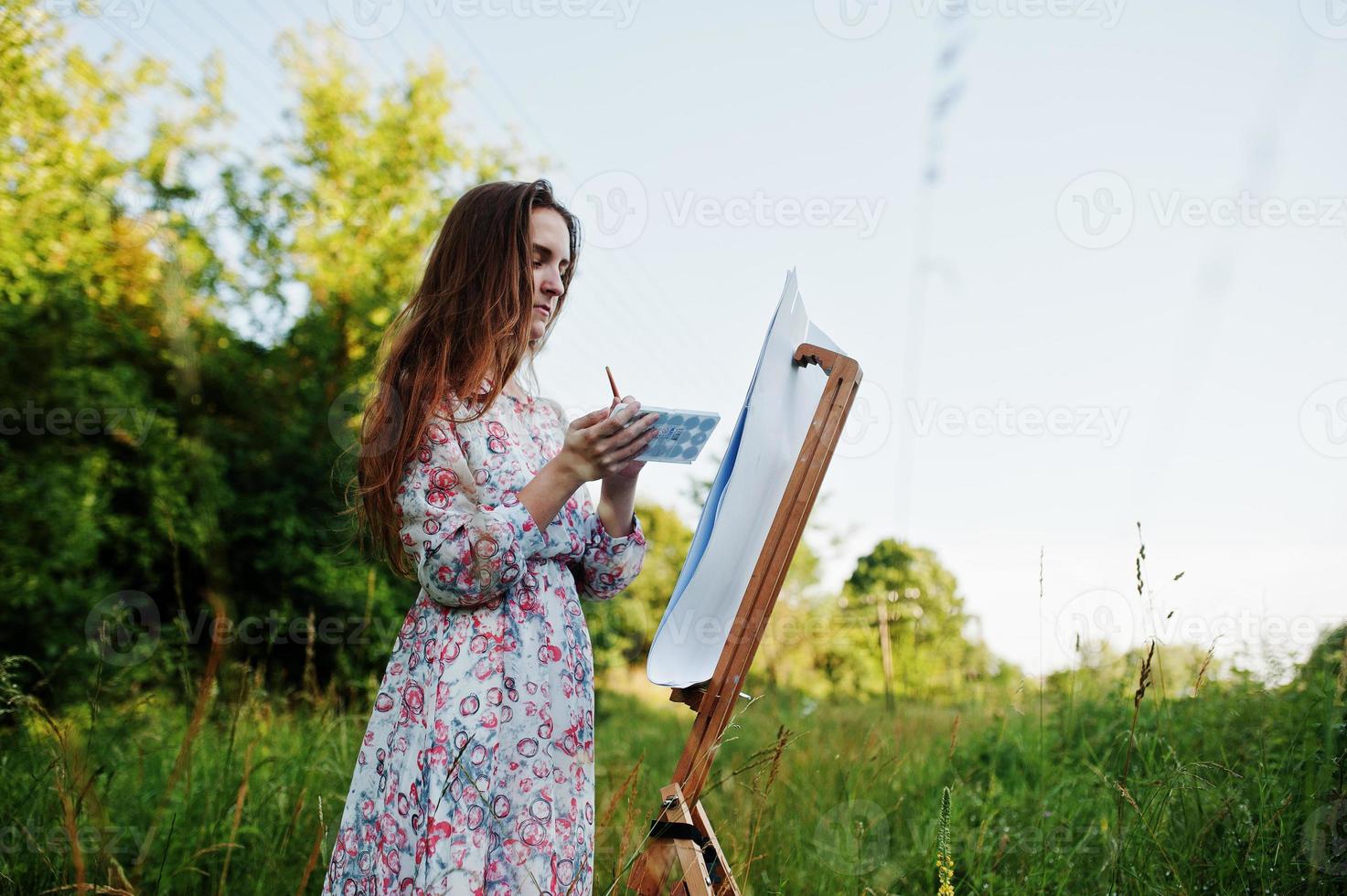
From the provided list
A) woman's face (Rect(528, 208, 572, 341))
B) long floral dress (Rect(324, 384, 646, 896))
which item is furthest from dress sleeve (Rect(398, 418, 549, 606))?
woman's face (Rect(528, 208, 572, 341))

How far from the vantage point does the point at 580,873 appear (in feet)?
4.86

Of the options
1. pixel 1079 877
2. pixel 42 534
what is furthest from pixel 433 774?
pixel 42 534

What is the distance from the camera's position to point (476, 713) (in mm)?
1437

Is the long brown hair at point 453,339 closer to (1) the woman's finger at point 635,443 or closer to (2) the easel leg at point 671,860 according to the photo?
(1) the woman's finger at point 635,443

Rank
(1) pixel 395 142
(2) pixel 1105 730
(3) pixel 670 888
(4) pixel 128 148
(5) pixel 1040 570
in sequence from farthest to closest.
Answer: (1) pixel 395 142
(4) pixel 128 148
(2) pixel 1105 730
(5) pixel 1040 570
(3) pixel 670 888

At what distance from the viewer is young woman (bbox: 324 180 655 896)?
1.41 metres

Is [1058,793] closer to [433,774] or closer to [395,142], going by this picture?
[433,774]

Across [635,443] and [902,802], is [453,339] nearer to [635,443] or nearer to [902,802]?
[635,443]

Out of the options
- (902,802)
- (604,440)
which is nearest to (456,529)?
(604,440)

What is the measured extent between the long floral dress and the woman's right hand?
13cm

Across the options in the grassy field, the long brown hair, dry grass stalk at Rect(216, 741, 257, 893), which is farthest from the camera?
the grassy field

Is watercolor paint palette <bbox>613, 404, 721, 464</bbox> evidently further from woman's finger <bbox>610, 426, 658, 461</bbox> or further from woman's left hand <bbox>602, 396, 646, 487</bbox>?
woman's left hand <bbox>602, 396, 646, 487</bbox>

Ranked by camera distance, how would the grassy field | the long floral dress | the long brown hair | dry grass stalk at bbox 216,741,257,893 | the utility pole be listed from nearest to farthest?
dry grass stalk at bbox 216,741,257,893
the long floral dress
the long brown hair
the grassy field
the utility pole

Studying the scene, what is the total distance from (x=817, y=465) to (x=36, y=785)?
1988 millimetres
